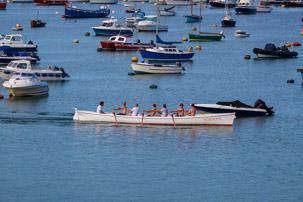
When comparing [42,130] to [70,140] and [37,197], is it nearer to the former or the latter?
[70,140]

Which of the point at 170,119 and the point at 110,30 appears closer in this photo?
the point at 170,119

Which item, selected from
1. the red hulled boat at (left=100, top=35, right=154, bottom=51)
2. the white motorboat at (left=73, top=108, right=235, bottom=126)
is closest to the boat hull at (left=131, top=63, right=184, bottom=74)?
the red hulled boat at (left=100, top=35, right=154, bottom=51)

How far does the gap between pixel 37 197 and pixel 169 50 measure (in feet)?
169

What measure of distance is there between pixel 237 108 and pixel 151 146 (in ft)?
34.6

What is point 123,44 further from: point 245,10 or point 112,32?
point 245,10

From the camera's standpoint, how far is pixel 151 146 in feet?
157

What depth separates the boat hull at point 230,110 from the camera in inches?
2156

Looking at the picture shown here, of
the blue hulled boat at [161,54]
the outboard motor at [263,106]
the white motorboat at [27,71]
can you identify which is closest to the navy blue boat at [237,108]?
the outboard motor at [263,106]

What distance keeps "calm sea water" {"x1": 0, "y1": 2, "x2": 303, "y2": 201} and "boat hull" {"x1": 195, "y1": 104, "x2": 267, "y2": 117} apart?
656 millimetres

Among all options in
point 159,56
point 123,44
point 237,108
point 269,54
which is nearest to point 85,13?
point 123,44

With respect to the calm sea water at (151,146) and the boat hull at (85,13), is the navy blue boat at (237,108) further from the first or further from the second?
the boat hull at (85,13)

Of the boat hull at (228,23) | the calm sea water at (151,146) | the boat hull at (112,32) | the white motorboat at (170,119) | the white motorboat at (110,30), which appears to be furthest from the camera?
the boat hull at (228,23)

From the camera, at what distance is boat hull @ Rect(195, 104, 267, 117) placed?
→ 54750 millimetres

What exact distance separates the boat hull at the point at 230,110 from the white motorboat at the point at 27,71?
19699 mm
